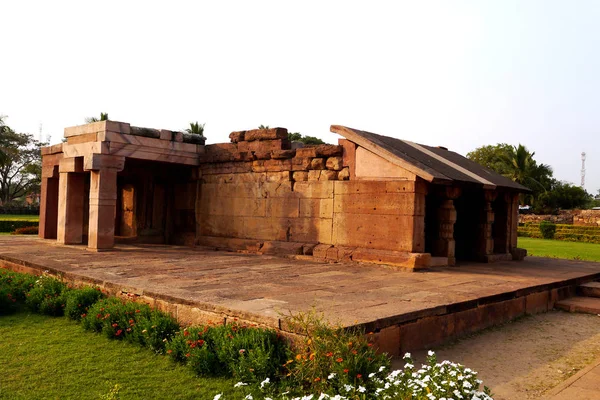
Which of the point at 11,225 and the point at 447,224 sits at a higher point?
the point at 447,224

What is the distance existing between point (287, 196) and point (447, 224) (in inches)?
135

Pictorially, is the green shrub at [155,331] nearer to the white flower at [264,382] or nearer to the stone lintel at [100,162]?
the white flower at [264,382]

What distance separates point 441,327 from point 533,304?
8.57ft

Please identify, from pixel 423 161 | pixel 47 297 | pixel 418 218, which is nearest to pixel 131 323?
pixel 47 297

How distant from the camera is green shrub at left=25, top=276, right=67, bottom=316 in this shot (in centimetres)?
657

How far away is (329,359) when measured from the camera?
3887 mm

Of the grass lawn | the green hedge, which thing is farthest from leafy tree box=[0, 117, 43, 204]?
the grass lawn

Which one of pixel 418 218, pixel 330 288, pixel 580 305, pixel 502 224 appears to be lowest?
pixel 580 305

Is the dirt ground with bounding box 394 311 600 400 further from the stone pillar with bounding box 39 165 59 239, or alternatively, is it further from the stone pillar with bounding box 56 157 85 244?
the stone pillar with bounding box 39 165 59 239

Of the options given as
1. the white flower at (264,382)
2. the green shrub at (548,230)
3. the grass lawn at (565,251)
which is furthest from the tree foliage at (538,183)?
the white flower at (264,382)

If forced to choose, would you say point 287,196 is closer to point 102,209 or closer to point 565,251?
point 102,209

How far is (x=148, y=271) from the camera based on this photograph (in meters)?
7.66

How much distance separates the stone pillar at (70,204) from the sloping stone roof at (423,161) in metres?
6.54

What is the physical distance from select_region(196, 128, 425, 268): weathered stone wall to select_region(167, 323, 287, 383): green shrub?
4717 millimetres
